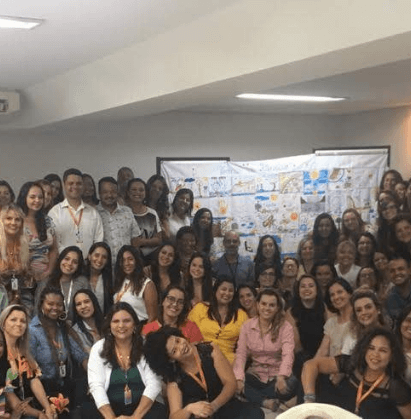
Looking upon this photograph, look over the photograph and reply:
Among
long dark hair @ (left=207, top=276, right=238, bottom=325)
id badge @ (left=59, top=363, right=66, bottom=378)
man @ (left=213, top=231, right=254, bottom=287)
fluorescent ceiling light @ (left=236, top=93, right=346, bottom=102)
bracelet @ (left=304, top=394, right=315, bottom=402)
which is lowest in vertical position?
bracelet @ (left=304, top=394, right=315, bottom=402)

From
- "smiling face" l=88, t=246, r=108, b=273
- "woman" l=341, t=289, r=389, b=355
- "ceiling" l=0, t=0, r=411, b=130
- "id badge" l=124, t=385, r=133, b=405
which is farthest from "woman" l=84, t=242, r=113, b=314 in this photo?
"woman" l=341, t=289, r=389, b=355

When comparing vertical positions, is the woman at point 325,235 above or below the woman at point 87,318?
above

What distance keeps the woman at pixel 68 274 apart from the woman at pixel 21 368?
0.78 metres

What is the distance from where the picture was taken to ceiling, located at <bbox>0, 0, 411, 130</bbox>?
347 cm

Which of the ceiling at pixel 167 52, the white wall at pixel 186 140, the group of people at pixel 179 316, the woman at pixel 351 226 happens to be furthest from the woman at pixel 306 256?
the white wall at pixel 186 140

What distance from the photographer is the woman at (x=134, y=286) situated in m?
5.53

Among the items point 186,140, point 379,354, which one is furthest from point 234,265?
point 186,140

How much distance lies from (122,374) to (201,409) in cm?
51

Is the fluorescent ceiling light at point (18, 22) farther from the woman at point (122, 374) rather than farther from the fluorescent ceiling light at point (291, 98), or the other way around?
the fluorescent ceiling light at point (291, 98)

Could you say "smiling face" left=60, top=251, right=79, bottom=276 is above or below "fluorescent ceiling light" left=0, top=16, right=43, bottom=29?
below

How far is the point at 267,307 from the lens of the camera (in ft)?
17.0

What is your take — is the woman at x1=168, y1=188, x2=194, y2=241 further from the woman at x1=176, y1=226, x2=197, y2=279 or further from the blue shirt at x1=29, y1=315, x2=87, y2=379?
the blue shirt at x1=29, y1=315, x2=87, y2=379

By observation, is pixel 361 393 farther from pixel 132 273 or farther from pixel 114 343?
pixel 132 273

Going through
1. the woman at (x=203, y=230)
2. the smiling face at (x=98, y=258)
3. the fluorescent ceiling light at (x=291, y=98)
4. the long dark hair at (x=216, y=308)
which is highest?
the fluorescent ceiling light at (x=291, y=98)
